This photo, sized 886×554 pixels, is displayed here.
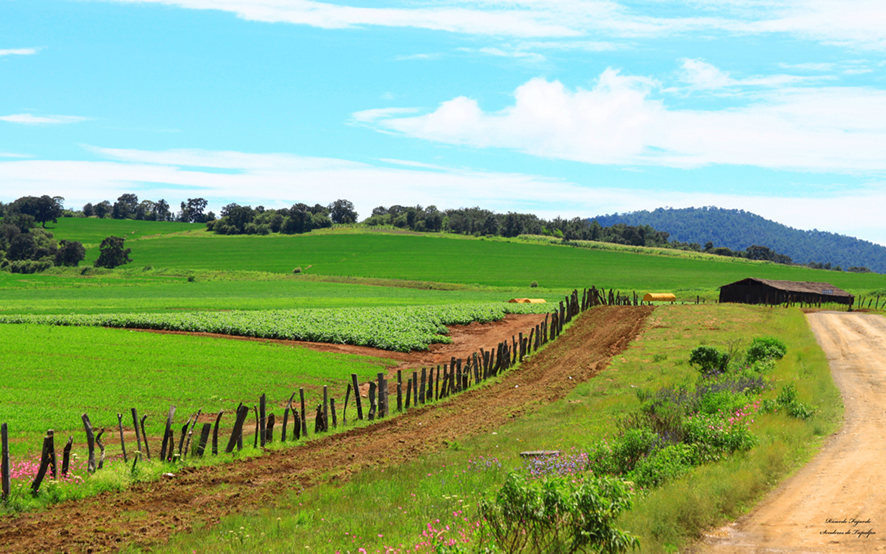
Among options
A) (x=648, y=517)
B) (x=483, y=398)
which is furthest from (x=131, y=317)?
(x=648, y=517)

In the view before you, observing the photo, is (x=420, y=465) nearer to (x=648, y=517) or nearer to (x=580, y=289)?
(x=648, y=517)

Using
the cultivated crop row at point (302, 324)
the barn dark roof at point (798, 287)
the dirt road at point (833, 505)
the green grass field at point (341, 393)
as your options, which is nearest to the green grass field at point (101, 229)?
the green grass field at point (341, 393)

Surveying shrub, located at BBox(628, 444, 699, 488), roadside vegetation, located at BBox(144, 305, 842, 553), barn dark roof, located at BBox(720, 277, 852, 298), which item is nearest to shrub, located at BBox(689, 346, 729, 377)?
roadside vegetation, located at BBox(144, 305, 842, 553)

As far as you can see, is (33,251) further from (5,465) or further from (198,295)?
(5,465)

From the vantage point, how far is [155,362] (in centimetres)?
2864

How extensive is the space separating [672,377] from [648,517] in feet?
51.8

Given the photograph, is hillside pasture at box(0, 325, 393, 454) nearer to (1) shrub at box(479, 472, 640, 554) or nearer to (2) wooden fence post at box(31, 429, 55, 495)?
(2) wooden fence post at box(31, 429, 55, 495)

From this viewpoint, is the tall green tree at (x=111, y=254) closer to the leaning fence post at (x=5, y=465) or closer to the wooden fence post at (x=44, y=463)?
the wooden fence post at (x=44, y=463)

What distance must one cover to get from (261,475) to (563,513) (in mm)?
9490

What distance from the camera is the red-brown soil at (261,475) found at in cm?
Answer: 1184

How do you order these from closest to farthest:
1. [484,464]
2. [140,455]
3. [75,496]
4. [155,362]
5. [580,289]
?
[75,496], [484,464], [140,455], [155,362], [580,289]

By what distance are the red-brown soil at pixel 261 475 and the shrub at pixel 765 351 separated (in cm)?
646

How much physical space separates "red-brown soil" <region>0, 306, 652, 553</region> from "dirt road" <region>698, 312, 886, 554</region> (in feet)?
29.6

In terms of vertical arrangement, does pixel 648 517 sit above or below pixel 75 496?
above
